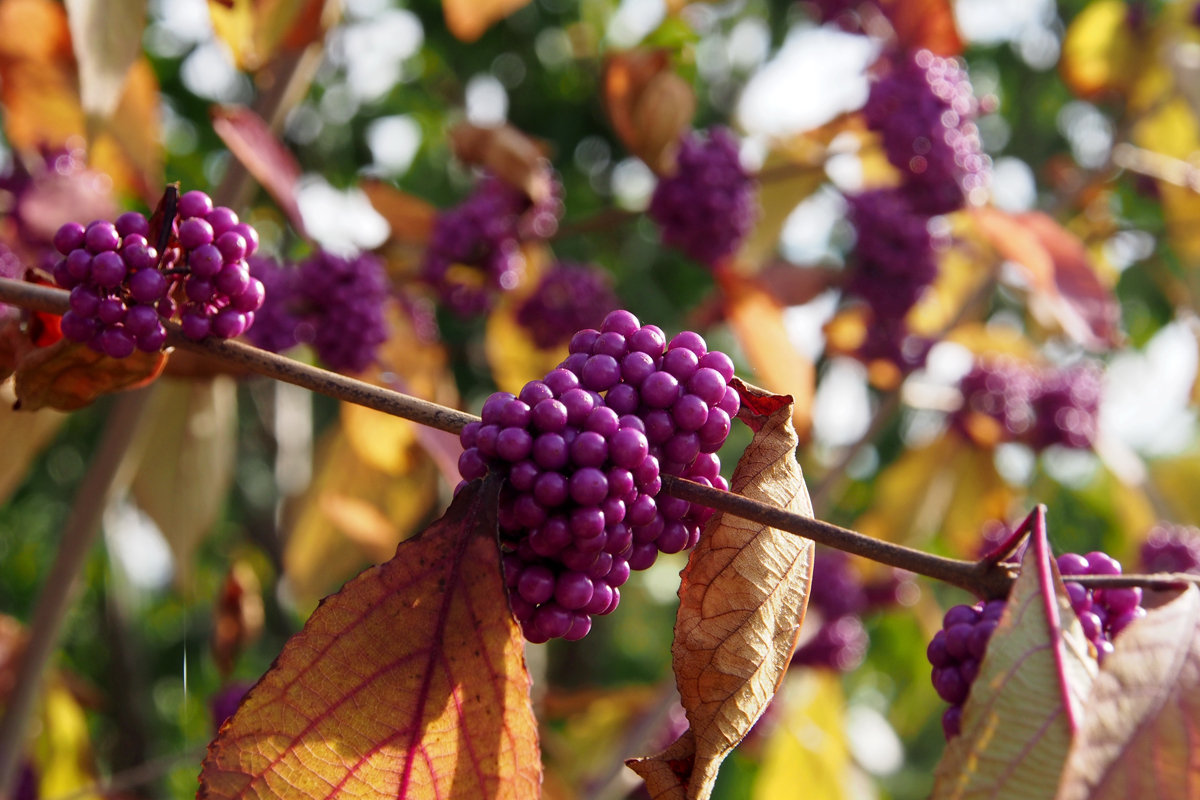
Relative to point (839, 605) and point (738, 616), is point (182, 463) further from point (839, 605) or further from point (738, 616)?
point (839, 605)

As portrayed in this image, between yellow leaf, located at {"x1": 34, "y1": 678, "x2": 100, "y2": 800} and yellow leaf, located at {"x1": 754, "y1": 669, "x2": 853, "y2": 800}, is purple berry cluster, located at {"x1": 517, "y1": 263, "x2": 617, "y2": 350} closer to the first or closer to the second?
yellow leaf, located at {"x1": 754, "y1": 669, "x2": 853, "y2": 800}

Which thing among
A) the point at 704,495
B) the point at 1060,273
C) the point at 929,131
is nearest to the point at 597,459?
the point at 704,495

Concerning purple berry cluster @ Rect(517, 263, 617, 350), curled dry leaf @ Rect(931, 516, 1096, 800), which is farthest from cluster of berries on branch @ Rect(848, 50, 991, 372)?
curled dry leaf @ Rect(931, 516, 1096, 800)

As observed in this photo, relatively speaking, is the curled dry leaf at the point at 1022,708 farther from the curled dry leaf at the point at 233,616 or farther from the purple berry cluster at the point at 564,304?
the curled dry leaf at the point at 233,616

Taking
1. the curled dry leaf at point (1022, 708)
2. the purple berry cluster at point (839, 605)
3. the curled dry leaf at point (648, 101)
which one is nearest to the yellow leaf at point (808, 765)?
the purple berry cluster at point (839, 605)

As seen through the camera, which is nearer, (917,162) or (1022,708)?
(1022,708)

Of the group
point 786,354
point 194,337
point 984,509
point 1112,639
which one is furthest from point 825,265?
point 194,337
